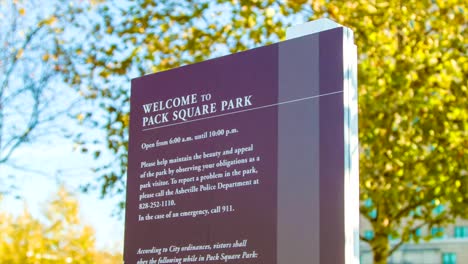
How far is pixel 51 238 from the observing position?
36.0m

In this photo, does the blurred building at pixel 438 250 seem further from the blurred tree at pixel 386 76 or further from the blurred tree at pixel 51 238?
the blurred tree at pixel 386 76

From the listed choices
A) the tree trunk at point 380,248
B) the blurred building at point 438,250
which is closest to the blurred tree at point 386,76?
the tree trunk at point 380,248

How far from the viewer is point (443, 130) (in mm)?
17000

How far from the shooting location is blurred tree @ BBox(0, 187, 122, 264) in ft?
114

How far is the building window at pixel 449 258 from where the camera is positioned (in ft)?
205

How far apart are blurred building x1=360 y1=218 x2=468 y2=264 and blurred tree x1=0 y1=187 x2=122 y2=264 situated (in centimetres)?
2945

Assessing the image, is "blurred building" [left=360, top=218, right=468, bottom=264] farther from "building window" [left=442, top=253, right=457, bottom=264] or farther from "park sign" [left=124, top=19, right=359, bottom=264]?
→ "park sign" [left=124, top=19, right=359, bottom=264]

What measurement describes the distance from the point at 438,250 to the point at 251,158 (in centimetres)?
6054

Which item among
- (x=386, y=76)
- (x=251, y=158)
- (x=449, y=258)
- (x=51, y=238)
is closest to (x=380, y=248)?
(x=386, y=76)

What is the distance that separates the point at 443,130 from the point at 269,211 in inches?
489

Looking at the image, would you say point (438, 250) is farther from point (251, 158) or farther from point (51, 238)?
point (251, 158)

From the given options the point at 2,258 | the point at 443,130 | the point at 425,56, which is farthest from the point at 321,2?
the point at 2,258

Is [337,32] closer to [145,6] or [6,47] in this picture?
[145,6]

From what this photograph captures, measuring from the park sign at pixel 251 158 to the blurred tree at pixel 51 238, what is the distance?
28711 mm
